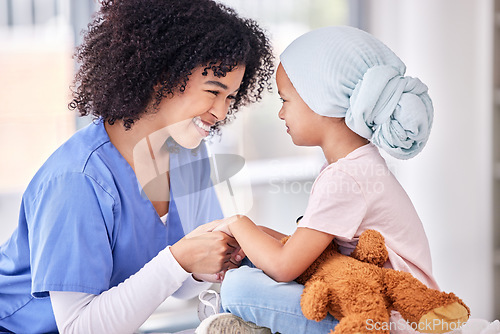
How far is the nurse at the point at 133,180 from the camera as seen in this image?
911mm

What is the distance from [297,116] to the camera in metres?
0.95

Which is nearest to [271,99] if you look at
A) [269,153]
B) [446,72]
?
[269,153]

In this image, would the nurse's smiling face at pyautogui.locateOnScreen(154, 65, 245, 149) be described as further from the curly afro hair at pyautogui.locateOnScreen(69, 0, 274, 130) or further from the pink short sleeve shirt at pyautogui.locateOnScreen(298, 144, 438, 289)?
the pink short sleeve shirt at pyautogui.locateOnScreen(298, 144, 438, 289)

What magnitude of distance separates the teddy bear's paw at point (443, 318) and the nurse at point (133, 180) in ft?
1.02

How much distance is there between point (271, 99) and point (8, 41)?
2.65 ft

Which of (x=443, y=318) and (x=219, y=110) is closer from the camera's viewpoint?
(x=443, y=318)

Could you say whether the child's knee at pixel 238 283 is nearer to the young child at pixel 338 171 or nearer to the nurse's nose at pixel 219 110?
the young child at pixel 338 171

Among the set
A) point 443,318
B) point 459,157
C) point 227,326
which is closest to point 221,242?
point 227,326

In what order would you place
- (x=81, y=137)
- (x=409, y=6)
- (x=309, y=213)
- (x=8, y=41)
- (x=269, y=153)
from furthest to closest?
1. (x=409, y=6)
2. (x=8, y=41)
3. (x=269, y=153)
4. (x=81, y=137)
5. (x=309, y=213)

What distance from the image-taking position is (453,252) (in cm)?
179

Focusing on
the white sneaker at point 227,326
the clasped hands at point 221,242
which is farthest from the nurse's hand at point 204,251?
the white sneaker at point 227,326

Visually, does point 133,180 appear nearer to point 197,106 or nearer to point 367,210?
point 197,106

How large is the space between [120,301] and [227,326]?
0.19 metres

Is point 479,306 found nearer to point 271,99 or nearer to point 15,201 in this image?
point 271,99
